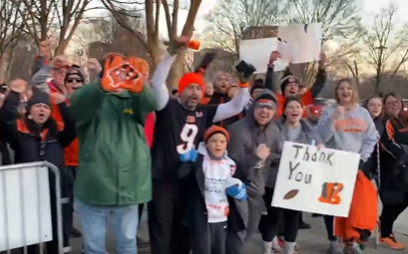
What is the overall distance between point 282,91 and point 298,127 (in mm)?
A: 1092

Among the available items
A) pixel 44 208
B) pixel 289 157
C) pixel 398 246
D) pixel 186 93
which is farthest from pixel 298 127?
pixel 44 208

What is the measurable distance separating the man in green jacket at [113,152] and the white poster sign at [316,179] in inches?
63.5

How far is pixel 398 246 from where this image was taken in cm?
669

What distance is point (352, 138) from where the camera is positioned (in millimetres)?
5895

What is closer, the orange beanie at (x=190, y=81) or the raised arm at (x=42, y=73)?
the orange beanie at (x=190, y=81)

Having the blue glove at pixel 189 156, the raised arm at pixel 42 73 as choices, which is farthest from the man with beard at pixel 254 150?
the raised arm at pixel 42 73

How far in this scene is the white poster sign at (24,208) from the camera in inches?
183

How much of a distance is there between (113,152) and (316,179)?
2204 mm

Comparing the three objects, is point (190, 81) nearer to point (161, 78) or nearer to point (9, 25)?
point (161, 78)

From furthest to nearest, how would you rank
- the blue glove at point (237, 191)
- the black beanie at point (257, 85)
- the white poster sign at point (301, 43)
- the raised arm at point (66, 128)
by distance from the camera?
the black beanie at point (257, 85) → the white poster sign at point (301, 43) → the raised arm at point (66, 128) → the blue glove at point (237, 191)

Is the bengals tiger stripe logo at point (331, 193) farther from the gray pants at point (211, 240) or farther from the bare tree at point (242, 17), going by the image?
the bare tree at point (242, 17)

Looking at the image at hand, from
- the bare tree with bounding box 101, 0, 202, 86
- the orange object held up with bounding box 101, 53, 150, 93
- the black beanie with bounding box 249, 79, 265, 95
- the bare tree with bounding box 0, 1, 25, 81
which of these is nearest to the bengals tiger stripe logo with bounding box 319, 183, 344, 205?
the black beanie with bounding box 249, 79, 265, 95

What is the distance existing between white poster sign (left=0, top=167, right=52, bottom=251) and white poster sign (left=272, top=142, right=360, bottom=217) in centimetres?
209

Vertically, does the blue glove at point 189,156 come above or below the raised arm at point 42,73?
below
